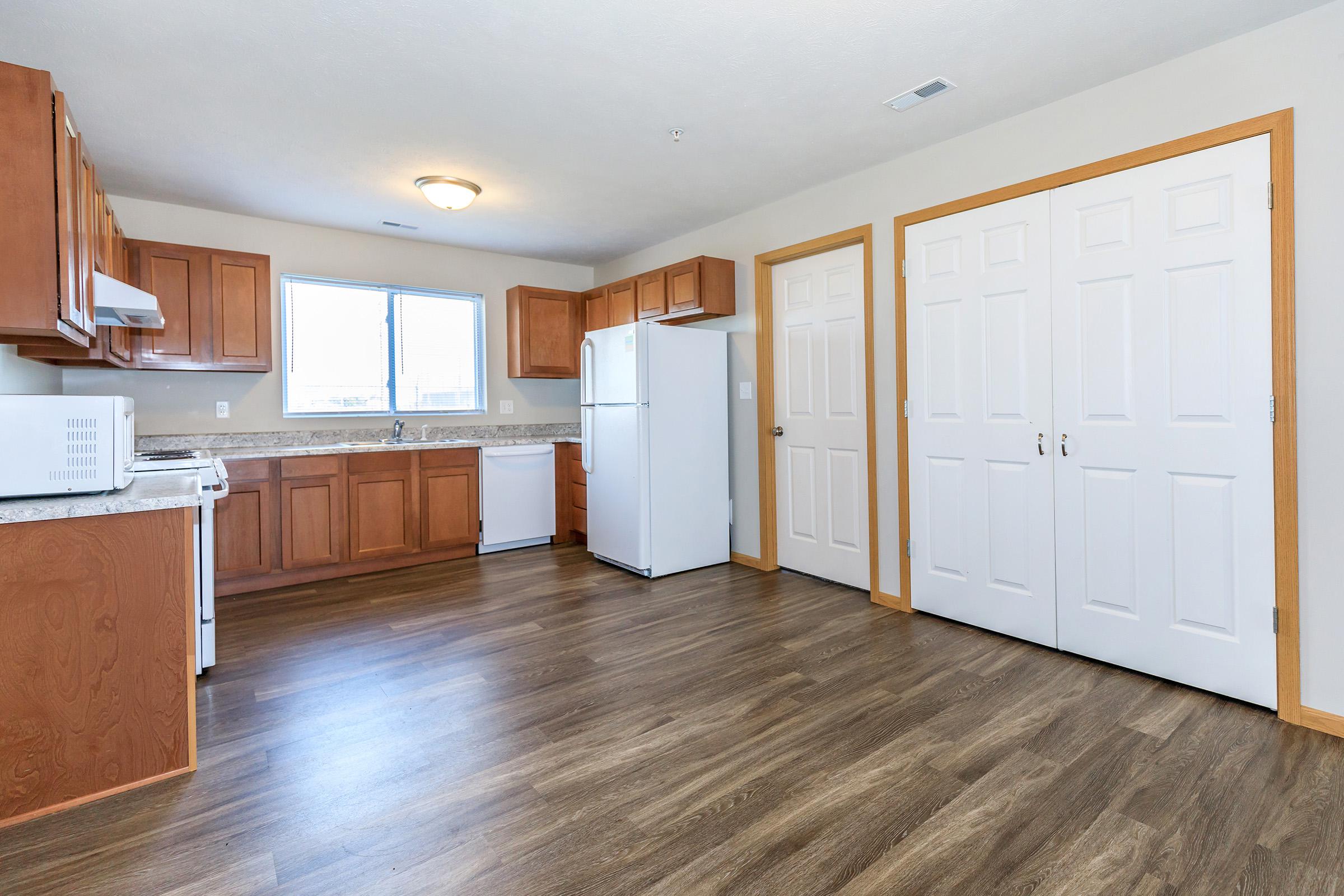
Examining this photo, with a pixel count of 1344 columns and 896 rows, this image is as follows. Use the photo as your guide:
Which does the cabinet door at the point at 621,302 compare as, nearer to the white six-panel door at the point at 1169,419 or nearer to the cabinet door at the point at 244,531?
the cabinet door at the point at 244,531

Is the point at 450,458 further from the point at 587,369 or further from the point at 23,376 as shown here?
the point at 23,376

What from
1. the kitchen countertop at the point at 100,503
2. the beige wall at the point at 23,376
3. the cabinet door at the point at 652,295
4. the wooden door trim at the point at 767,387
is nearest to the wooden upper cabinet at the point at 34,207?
the kitchen countertop at the point at 100,503

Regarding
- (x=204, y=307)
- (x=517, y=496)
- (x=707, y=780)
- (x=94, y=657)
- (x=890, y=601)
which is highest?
(x=204, y=307)

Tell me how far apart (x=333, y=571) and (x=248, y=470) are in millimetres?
857

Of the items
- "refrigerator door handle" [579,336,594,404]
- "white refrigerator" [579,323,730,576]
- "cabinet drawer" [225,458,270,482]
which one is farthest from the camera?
"refrigerator door handle" [579,336,594,404]

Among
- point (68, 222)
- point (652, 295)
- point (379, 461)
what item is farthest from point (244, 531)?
point (652, 295)

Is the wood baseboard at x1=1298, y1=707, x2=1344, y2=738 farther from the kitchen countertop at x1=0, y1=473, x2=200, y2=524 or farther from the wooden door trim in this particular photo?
the kitchen countertop at x1=0, y1=473, x2=200, y2=524

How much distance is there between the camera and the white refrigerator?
4.25 metres

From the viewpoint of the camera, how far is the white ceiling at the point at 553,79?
2.19 metres

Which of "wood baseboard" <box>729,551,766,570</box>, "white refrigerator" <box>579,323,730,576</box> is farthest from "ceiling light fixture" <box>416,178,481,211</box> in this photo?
"wood baseboard" <box>729,551,766,570</box>

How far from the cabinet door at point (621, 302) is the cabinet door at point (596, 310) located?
0.03m

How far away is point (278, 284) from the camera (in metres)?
4.56

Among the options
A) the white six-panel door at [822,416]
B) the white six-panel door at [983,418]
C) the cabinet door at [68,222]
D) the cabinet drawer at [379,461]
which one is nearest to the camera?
the cabinet door at [68,222]

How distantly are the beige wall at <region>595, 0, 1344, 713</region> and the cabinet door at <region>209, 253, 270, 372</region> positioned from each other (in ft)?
12.7
